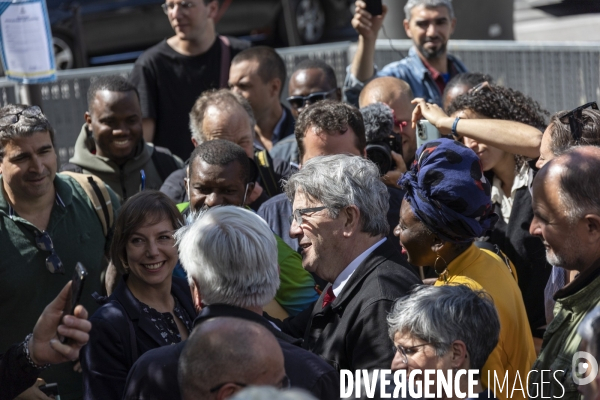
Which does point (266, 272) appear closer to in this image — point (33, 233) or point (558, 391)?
point (558, 391)

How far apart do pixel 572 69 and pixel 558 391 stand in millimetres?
5204

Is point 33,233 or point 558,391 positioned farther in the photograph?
point 33,233

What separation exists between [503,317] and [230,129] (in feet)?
8.30

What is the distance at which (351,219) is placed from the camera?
3670mm

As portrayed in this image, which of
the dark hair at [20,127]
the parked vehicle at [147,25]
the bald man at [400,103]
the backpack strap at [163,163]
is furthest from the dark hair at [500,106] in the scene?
the parked vehicle at [147,25]

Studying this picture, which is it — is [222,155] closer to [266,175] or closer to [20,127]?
[266,175]

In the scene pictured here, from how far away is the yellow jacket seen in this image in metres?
3.34

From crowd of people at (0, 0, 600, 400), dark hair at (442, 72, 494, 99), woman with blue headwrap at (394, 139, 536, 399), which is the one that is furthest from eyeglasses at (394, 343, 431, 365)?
dark hair at (442, 72, 494, 99)

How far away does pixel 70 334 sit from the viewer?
121 inches

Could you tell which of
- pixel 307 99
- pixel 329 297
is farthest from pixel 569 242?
pixel 307 99

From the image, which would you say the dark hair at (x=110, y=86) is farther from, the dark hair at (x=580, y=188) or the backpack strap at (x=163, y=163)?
the dark hair at (x=580, y=188)

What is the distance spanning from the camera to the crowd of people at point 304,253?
3049mm

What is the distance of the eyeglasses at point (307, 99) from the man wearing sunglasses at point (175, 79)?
839mm

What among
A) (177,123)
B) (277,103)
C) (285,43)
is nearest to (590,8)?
(277,103)
